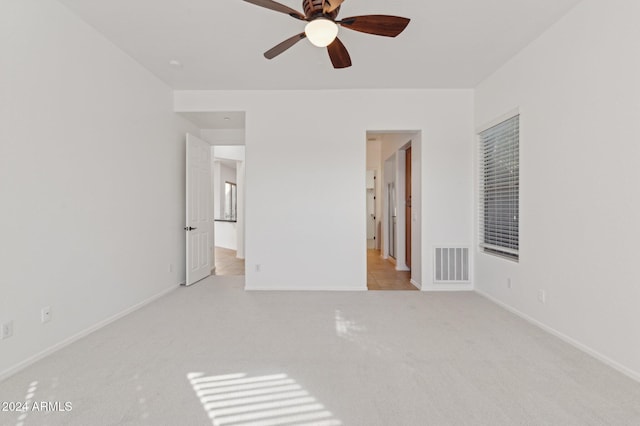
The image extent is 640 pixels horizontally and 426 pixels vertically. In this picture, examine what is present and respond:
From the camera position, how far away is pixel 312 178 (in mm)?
4223

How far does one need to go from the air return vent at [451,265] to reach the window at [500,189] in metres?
0.31

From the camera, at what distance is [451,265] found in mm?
4148

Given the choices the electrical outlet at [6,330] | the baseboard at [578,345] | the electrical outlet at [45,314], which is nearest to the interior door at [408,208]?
the baseboard at [578,345]

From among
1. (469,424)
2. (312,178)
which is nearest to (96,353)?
(469,424)

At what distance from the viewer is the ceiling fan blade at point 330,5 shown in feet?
5.95

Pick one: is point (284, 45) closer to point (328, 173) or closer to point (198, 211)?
point (328, 173)

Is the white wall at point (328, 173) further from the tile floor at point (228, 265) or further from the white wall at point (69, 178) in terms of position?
the tile floor at point (228, 265)

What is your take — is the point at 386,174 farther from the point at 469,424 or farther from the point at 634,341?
the point at 469,424

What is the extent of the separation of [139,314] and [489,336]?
3.56 metres

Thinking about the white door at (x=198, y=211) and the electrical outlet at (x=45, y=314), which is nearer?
the electrical outlet at (x=45, y=314)

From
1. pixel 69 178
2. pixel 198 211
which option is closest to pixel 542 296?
pixel 69 178

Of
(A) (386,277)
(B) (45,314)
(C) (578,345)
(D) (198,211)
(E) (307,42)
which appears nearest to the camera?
→ (B) (45,314)

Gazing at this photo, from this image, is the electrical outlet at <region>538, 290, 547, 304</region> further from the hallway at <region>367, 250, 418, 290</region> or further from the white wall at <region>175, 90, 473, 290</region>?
the hallway at <region>367, 250, 418, 290</region>

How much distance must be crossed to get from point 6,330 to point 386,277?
4440mm
